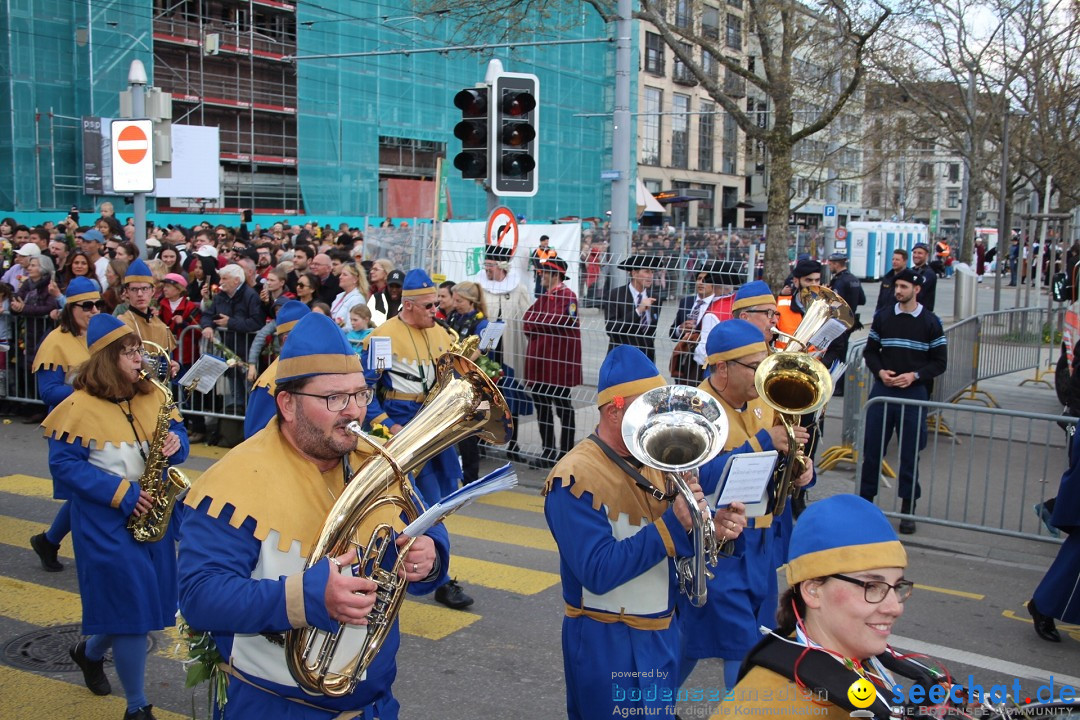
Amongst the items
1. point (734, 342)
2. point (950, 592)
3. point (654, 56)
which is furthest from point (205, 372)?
point (654, 56)

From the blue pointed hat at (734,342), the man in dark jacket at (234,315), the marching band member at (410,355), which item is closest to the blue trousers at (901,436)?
the marching band member at (410,355)

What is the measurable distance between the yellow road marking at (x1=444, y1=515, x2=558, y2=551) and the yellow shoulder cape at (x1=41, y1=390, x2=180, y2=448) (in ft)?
11.5

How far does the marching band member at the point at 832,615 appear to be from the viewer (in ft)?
7.55

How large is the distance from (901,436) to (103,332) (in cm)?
609

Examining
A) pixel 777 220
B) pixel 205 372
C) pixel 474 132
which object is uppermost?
pixel 474 132

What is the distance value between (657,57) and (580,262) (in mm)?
45316

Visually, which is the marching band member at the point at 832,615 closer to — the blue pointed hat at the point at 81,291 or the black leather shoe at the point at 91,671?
the black leather shoe at the point at 91,671

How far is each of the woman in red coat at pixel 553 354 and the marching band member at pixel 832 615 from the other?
23.9 ft

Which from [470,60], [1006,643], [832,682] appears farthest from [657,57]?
[832,682]

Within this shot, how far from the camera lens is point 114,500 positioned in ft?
15.4

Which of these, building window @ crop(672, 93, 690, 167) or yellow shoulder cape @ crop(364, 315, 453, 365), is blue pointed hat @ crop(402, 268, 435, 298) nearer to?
yellow shoulder cape @ crop(364, 315, 453, 365)

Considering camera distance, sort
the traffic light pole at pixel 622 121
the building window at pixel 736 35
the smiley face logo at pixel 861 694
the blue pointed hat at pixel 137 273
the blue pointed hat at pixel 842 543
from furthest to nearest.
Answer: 1. the building window at pixel 736 35
2. the traffic light pole at pixel 622 121
3. the blue pointed hat at pixel 137 273
4. the blue pointed hat at pixel 842 543
5. the smiley face logo at pixel 861 694

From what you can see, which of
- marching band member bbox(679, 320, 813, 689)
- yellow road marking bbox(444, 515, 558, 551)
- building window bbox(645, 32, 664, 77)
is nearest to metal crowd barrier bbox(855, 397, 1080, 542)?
yellow road marking bbox(444, 515, 558, 551)

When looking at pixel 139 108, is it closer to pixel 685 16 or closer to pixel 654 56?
pixel 685 16
